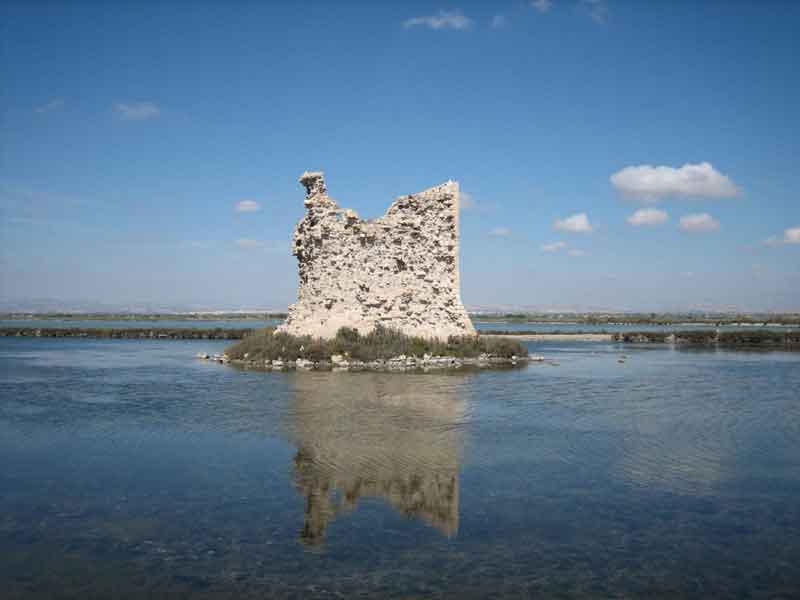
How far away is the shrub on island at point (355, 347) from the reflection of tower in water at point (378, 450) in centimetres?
602

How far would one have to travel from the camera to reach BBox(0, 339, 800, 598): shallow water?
4543mm

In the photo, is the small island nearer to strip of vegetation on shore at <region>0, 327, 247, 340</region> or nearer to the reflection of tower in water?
the reflection of tower in water

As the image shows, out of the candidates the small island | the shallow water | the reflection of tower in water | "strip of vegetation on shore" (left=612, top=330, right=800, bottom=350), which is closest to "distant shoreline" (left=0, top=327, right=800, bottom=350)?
"strip of vegetation on shore" (left=612, top=330, right=800, bottom=350)

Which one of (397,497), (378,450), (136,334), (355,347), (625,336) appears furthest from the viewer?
(136,334)

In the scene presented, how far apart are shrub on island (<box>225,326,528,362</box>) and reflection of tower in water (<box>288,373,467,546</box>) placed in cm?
602

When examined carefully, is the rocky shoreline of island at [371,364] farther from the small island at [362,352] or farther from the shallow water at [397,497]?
the shallow water at [397,497]

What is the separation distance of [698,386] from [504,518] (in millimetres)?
11959

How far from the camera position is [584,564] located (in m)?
4.77

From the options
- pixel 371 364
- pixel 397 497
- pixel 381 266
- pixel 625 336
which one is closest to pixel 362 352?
pixel 371 364

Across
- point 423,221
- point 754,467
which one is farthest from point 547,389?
point 423,221

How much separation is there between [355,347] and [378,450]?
41.8 ft

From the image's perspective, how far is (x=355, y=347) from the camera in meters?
21.0

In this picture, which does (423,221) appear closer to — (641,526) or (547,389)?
(547,389)

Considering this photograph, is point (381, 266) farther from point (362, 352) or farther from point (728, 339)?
point (728, 339)
